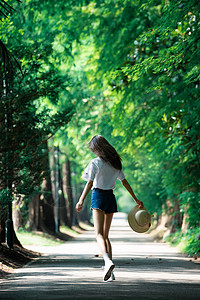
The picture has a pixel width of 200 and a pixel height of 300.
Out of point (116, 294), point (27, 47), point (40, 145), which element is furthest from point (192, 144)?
point (116, 294)

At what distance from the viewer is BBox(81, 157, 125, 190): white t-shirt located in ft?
30.8

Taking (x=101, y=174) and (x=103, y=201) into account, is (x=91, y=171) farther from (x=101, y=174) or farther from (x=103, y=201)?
(x=103, y=201)

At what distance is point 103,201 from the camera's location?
934 cm

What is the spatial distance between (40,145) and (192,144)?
3.65 metres

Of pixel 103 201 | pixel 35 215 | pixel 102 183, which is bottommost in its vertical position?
Result: pixel 103 201

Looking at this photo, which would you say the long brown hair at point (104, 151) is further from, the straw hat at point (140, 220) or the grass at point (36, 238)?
the grass at point (36, 238)

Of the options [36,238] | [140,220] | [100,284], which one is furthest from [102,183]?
[36,238]

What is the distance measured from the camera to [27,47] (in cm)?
1504

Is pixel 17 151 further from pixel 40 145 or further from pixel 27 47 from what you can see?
pixel 27 47

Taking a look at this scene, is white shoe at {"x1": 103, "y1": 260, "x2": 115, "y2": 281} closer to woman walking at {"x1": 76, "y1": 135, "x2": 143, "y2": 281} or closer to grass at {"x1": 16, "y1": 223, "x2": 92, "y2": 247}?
woman walking at {"x1": 76, "y1": 135, "x2": 143, "y2": 281}

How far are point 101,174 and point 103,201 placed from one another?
0.41 metres

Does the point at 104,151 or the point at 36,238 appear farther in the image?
the point at 36,238

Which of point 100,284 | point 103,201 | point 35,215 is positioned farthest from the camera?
point 35,215

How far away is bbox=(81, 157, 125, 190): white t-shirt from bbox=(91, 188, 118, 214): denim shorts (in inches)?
3.1
